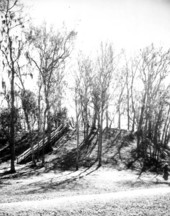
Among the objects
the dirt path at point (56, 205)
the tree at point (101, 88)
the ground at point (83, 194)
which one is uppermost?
the tree at point (101, 88)

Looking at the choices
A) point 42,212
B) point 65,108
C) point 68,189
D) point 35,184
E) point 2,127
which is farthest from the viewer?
point 65,108

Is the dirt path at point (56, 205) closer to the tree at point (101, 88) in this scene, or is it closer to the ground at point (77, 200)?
the ground at point (77, 200)

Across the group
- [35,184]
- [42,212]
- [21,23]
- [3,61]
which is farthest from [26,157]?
[42,212]

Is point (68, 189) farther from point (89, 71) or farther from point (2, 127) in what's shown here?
point (2, 127)

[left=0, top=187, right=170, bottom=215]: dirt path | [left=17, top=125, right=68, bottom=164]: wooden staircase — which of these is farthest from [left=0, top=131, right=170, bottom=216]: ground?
[left=17, top=125, right=68, bottom=164]: wooden staircase

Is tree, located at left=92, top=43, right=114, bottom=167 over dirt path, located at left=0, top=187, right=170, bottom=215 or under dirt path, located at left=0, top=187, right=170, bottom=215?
over

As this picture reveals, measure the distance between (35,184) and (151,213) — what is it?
8.10 m

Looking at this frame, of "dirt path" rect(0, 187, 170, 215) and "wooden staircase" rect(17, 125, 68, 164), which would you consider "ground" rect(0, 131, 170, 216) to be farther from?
"wooden staircase" rect(17, 125, 68, 164)

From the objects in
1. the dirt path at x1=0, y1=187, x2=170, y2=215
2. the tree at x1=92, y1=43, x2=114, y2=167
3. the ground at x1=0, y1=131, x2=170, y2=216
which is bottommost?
the ground at x1=0, y1=131, x2=170, y2=216

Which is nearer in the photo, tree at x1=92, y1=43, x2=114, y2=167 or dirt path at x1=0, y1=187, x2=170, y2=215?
dirt path at x1=0, y1=187, x2=170, y2=215

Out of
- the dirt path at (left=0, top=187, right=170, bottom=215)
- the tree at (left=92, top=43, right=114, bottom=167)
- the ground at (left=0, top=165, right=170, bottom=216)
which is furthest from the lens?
the tree at (left=92, top=43, right=114, bottom=167)

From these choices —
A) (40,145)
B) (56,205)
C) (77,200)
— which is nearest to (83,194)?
(77,200)

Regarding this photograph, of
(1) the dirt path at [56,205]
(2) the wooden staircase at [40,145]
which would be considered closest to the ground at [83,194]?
(1) the dirt path at [56,205]

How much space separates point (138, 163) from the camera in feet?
68.6
